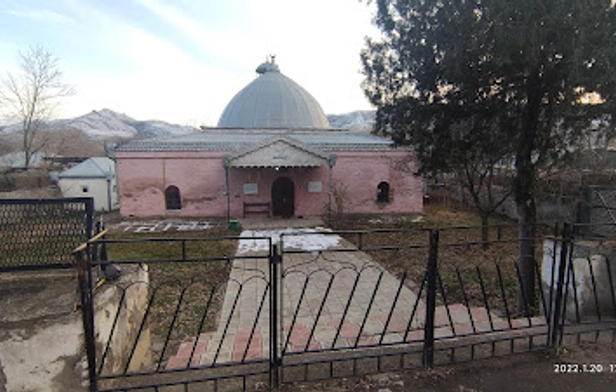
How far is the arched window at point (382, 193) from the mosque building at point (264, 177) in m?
0.05

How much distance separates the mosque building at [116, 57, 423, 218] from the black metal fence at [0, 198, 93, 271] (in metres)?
10.9

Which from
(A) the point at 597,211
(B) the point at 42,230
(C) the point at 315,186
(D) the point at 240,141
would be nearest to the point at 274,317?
(B) the point at 42,230

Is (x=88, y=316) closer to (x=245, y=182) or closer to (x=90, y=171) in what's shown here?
(x=245, y=182)

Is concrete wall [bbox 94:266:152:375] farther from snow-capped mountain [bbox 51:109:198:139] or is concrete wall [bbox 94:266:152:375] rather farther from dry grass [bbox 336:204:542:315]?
snow-capped mountain [bbox 51:109:198:139]

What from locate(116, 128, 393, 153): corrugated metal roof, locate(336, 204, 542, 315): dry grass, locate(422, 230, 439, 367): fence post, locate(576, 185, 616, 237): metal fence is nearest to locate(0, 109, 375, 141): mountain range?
locate(116, 128, 393, 153): corrugated metal roof

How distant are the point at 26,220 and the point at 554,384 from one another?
4.18 meters

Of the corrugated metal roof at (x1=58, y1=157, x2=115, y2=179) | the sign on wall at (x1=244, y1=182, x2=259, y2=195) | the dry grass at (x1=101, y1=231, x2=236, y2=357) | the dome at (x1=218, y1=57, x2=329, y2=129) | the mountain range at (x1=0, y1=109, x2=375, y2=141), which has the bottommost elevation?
the dry grass at (x1=101, y1=231, x2=236, y2=357)

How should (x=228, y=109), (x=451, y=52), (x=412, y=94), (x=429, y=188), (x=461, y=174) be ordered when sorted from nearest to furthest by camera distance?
(x=451, y=52) → (x=412, y=94) → (x=461, y=174) → (x=429, y=188) → (x=228, y=109)

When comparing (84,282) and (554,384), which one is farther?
(554,384)

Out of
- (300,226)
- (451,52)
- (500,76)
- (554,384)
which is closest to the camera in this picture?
(554,384)

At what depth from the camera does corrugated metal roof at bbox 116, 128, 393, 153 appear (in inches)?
586

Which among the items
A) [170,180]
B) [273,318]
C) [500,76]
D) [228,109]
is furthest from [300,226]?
[228,109]

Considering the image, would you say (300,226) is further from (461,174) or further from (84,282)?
(84,282)

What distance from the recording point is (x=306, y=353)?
8.83 feet
